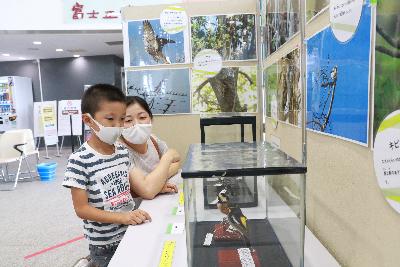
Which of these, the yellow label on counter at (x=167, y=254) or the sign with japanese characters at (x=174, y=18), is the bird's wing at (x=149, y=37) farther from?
the yellow label on counter at (x=167, y=254)

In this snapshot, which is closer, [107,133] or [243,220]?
[243,220]

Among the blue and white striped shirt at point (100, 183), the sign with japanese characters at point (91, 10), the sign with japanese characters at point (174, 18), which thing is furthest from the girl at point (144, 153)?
the sign with japanese characters at point (91, 10)

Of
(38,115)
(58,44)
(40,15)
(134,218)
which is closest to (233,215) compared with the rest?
(134,218)

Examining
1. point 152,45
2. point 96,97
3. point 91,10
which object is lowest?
point 96,97

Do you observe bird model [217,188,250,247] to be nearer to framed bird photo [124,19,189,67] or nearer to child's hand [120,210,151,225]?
child's hand [120,210,151,225]

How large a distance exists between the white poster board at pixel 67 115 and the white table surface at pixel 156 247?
7.33 metres

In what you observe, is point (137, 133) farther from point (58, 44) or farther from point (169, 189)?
point (58, 44)

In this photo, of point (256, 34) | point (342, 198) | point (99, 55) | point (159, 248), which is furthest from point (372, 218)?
point (99, 55)

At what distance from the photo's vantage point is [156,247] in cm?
101

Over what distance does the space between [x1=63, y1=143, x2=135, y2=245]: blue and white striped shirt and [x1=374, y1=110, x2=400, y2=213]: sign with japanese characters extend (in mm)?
986

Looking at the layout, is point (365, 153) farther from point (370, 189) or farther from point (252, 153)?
point (252, 153)

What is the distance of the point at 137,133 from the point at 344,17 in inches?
45.7

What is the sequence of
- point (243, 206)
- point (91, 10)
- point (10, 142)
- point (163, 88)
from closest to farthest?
point (243, 206) < point (163, 88) < point (91, 10) < point (10, 142)

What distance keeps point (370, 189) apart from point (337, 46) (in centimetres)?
37
